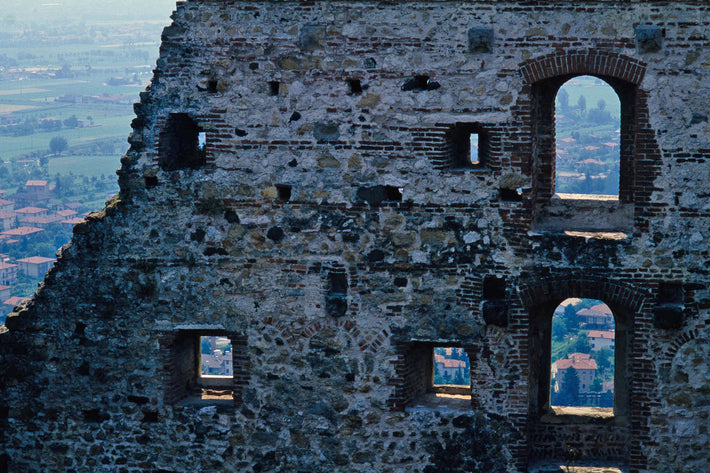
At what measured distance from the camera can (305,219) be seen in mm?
12453

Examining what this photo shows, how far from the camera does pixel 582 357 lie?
3066 cm

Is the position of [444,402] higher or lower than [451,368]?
higher

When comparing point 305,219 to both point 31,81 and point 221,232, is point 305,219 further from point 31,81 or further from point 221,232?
point 31,81

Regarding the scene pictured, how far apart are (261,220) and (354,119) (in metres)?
1.66

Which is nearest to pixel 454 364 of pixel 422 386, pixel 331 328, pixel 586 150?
pixel 422 386

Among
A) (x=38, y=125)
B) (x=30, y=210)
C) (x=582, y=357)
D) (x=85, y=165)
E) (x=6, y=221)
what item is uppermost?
(x=38, y=125)

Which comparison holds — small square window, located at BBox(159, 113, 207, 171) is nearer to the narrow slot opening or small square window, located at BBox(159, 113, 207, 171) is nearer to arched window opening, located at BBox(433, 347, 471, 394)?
the narrow slot opening

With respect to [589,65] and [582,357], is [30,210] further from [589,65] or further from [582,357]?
[589,65]

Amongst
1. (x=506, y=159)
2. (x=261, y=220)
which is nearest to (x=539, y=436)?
(x=506, y=159)

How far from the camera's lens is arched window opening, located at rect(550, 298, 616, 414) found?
2858 centimetres

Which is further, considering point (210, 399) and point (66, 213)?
point (66, 213)

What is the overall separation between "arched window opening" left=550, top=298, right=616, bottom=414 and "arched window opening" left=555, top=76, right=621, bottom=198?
15.9 feet

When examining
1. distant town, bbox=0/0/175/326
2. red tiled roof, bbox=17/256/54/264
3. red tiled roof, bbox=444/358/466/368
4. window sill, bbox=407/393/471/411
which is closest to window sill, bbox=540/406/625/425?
window sill, bbox=407/393/471/411

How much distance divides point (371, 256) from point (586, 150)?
36978 millimetres
